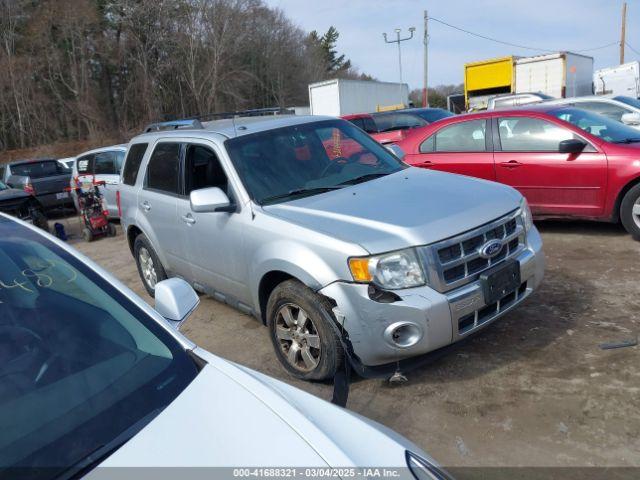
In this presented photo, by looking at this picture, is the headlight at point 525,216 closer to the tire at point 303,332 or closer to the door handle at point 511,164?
the tire at point 303,332

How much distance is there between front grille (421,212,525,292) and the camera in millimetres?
3170

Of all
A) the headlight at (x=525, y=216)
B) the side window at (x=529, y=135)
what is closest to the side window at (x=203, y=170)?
the headlight at (x=525, y=216)

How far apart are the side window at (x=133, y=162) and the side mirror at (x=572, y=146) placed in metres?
4.60

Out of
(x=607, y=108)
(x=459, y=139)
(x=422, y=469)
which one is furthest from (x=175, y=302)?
(x=607, y=108)

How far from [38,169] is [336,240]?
506 inches

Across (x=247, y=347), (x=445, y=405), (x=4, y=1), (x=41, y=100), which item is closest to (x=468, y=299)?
(x=445, y=405)

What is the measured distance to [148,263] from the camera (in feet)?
19.3

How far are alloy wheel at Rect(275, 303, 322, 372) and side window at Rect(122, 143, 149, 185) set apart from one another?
2874mm

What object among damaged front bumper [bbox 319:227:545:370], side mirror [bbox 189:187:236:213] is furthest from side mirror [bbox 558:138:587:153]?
side mirror [bbox 189:187:236:213]

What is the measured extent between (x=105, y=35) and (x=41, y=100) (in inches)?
236

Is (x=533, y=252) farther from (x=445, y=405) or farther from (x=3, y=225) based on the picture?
(x=3, y=225)

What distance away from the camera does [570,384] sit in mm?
3354

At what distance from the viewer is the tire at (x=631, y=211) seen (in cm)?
578

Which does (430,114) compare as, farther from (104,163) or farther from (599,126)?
(104,163)
